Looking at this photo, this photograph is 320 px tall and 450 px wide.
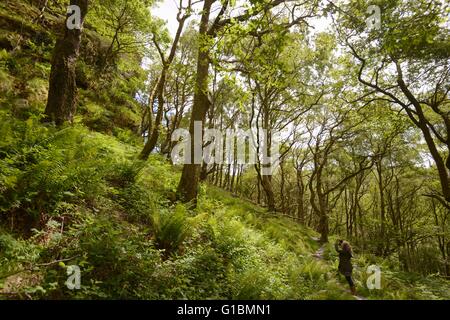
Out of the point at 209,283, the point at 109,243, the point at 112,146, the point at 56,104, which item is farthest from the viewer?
the point at 112,146

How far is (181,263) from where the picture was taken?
5.24 meters

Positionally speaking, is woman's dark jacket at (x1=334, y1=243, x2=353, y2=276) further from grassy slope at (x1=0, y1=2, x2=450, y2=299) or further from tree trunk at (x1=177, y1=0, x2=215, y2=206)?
tree trunk at (x1=177, y1=0, x2=215, y2=206)

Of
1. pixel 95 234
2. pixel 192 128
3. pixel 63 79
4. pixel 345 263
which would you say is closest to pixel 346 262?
pixel 345 263

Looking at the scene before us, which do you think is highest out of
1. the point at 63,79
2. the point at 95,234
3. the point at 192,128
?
the point at 63,79

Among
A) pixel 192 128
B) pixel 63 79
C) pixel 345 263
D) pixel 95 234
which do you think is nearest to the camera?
pixel 95 234

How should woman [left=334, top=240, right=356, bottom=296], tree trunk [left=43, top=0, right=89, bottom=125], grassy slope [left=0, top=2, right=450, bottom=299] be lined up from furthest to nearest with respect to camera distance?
1. woman [left=334, top=240, right=356, bottom=296]
2. tree trunk [left=43, top=0, right=89, bottom=125]
3. grassy slope [left=0, top=2, right=450, bottom=299]

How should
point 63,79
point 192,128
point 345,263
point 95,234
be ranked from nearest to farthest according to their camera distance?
point 95,234 → point 63,79 → point 192,128 → point 345,263

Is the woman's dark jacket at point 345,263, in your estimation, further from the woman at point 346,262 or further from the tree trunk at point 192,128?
the tree trunk at point 192,128

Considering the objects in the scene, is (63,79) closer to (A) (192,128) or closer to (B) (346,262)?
(A) (192,128)

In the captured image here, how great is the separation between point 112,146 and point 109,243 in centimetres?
552

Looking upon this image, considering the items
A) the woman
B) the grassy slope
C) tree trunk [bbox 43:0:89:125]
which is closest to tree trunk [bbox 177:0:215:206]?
the grassy slope
